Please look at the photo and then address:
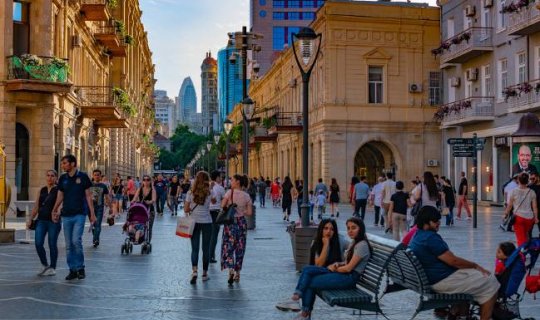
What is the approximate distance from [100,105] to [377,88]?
1734 cm

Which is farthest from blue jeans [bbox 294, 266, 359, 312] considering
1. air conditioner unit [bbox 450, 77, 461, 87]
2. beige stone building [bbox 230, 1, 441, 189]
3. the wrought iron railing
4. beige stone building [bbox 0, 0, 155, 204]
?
beige stone building [bbox 230, 1, 441, 189]

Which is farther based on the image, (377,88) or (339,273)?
(377,88)

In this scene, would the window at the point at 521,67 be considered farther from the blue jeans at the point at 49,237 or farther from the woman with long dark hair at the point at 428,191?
the blue jeans at the point at 49,237

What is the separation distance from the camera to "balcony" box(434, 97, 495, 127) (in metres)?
37.5

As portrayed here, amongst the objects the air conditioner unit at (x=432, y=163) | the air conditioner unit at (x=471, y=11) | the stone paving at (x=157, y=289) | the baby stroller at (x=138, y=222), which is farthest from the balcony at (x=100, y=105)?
the stone paving at (x=157, y=289)

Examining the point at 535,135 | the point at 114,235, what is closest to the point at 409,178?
the point at 535,135

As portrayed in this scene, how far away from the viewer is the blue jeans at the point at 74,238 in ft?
38.1

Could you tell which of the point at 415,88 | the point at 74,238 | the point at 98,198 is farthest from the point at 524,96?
the point at 74,238

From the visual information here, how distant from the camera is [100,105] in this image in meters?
36.8

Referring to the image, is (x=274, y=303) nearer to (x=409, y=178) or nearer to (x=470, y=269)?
(x=470, y=269)

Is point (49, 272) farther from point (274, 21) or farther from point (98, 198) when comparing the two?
point (274, 21)

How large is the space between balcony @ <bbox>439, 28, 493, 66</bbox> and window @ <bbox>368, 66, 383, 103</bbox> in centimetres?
578

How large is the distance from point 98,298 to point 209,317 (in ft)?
6.35

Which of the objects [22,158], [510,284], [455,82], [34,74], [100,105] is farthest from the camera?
[455,82]
